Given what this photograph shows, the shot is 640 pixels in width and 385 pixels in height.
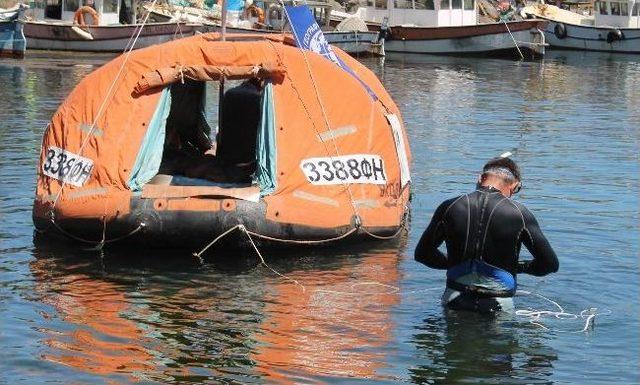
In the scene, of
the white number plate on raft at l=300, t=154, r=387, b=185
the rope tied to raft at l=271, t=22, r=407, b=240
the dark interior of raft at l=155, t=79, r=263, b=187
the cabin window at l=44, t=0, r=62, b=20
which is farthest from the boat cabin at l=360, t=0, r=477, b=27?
the white number plate on raft at l=300, t=154, r=387, b=185

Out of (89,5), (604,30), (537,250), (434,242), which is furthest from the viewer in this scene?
(604,30)

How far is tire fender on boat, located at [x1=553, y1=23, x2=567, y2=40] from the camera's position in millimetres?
54312

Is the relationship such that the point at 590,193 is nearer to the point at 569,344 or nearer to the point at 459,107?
the point at 569,344

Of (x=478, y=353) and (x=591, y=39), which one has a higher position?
(x=591, y=39)

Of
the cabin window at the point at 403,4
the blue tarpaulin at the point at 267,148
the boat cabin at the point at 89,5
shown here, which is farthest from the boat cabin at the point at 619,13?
the blue tarpaulin at the point at 267,148

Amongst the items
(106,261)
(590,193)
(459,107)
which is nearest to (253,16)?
(459,107)

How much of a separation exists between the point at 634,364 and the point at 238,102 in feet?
22.8

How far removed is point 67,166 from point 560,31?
4289 cm

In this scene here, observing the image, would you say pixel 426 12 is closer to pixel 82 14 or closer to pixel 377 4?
pixel 377 4

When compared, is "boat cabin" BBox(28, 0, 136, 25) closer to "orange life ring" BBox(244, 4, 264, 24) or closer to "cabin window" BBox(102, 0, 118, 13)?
"cabin window" BBox(102, 0, 118, 13)

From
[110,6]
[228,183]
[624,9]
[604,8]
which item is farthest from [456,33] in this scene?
[228,183]

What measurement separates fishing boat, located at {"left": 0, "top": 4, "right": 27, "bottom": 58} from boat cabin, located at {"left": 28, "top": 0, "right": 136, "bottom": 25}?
14.5ft

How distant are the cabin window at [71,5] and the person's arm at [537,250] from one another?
37771 mm

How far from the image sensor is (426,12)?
5084 cm
